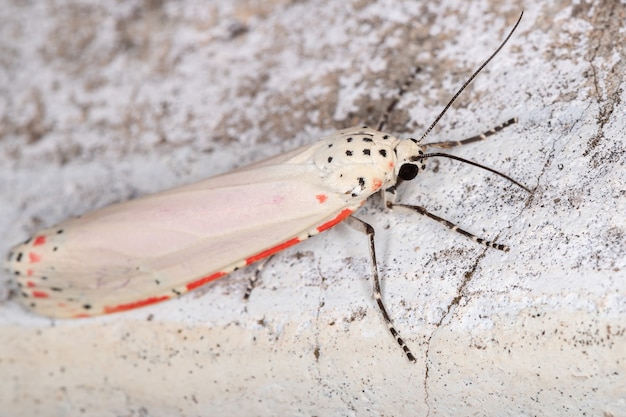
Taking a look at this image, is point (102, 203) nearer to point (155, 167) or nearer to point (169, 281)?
point (155, 167)

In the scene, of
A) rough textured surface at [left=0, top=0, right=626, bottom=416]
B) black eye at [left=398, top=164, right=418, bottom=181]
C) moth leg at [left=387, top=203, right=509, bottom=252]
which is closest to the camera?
rough textured surface at [left=0, top=0, right=626, bottom=416]

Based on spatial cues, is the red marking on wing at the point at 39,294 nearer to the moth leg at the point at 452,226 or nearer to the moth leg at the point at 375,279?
the moth leg at the point at 375,279

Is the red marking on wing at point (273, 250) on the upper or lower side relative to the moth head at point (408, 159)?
lower

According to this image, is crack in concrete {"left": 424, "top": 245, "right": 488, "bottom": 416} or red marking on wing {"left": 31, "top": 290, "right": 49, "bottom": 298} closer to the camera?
crack in concrete {"left": 424, "top": 245, "right": 488, "bottom": 416}

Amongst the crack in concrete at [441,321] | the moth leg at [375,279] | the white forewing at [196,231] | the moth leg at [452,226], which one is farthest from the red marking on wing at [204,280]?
the crack in concrete at [441,321]

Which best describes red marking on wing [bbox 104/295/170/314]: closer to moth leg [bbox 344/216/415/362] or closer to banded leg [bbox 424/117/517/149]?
moth leg [bbox 344/216/415/362]

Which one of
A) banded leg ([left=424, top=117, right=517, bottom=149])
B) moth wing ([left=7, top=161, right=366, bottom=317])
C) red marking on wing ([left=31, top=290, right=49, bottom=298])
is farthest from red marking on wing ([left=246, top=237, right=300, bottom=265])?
red marking on wing ([left=31, top=290, right=49, bottom=298])

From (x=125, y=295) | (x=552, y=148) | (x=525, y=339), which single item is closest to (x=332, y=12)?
(x=552, y=148)

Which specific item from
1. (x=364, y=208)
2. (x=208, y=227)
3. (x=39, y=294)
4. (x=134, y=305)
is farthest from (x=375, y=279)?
(x=39, y=294)
